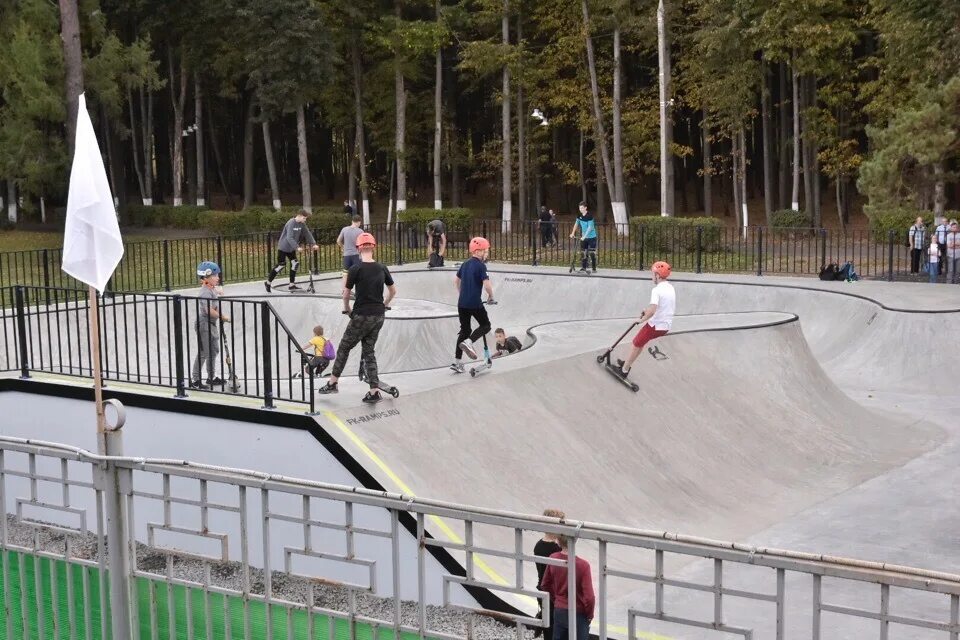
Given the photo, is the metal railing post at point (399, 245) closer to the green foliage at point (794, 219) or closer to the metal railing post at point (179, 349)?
the metal railing post at point (179, 349)

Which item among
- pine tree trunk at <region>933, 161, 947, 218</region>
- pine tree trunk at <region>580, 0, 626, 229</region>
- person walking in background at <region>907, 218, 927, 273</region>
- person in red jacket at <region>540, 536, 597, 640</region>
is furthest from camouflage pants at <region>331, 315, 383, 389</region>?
pine tree trunk at <region>580, 0, 626, 229</region>

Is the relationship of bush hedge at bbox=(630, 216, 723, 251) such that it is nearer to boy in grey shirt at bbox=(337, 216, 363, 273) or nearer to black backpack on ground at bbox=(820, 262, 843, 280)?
black backpack on ground at bbox=(820, 262, 843, 280)

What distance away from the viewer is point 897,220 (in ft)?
103

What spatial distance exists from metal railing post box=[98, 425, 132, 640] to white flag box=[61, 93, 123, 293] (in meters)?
1.23

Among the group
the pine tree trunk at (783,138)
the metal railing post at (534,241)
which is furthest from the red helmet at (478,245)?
the pine tree trunk at (783,138)

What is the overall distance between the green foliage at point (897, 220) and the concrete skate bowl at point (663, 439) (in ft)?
49.9

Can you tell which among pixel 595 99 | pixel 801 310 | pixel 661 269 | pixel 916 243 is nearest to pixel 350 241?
pixel 801 310

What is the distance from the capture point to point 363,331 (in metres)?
11.7

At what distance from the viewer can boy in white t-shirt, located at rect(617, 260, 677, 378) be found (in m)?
13.8

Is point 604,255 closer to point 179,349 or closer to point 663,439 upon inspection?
point 663,439

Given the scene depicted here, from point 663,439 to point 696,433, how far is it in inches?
26.1

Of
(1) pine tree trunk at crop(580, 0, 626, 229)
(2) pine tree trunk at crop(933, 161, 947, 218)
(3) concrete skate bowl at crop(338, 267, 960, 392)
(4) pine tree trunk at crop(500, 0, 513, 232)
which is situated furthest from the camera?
(4) pine tree trunk at crop(500, 0, 513, 232)

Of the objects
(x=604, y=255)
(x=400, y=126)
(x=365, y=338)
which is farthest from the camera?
(x=400, y=126)

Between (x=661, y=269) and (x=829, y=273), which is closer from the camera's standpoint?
(x=661, y=269)
